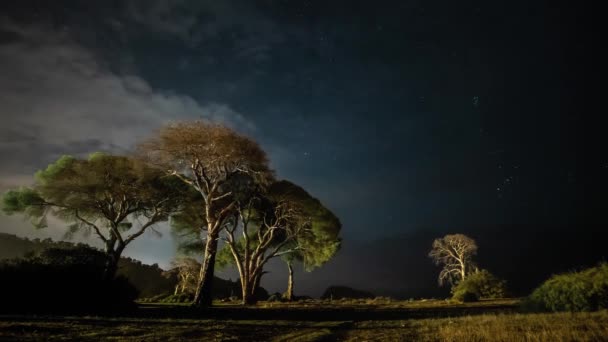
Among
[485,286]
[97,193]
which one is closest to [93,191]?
[97,193]

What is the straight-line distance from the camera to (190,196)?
1361 inches

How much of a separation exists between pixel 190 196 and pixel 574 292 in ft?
103

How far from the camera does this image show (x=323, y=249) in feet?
135

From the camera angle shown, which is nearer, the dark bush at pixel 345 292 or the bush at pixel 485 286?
the bush at pixel 485 286

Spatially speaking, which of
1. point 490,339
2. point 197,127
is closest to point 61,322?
point 490,339

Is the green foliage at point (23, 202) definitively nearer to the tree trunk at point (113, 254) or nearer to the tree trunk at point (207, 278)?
the tree trunk at point (113, 254)

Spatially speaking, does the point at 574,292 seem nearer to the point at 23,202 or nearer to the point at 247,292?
the point at 247,292

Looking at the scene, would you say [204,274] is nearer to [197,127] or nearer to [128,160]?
[197,127]

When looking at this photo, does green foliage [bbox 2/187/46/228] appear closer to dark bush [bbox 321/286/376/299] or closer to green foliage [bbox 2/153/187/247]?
green foliage [bbox 2/153/187/247]

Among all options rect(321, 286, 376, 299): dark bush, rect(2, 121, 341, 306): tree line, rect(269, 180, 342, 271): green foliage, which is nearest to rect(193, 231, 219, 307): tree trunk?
rect(2, 121, 341, 306): tree line

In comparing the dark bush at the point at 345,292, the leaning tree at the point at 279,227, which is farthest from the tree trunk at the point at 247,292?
the dark bush at the point at 345,292

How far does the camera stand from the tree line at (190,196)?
Result: 25375 millimetres

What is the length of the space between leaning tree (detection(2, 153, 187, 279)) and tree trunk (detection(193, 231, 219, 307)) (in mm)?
9622

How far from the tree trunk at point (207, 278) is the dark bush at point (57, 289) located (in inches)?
159
